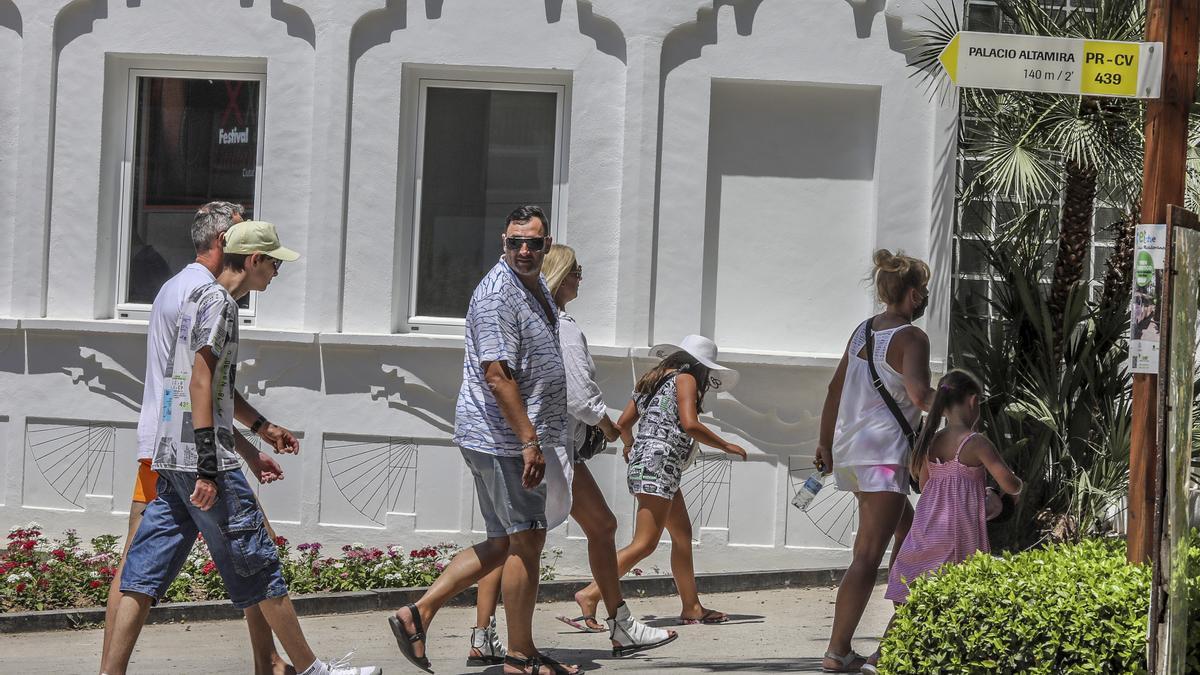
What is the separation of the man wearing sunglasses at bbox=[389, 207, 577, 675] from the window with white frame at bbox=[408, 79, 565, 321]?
156 inches

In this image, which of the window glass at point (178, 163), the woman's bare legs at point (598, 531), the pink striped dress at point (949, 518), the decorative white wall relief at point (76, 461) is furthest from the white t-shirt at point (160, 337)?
the window glass at point (178, 163)

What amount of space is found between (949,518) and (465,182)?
500cm

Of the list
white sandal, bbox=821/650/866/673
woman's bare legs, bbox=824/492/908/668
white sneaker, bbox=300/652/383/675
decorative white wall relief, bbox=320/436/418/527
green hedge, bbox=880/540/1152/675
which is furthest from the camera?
decorative white wall relief, bbox=320/436/418/527

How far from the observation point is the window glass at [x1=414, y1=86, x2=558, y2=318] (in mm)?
9945

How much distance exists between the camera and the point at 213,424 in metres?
5.28

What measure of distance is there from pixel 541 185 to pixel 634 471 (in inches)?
127

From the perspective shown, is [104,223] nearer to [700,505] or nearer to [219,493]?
[700,505]

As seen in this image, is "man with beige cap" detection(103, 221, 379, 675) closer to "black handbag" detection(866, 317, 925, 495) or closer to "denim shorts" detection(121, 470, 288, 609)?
"denim shorts" detection(121, 470, 288, 609)

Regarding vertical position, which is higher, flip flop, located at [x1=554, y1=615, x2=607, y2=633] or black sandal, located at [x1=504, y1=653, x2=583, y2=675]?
black sandal, located at [x1=504, y1=653, x2=583, y2=675]

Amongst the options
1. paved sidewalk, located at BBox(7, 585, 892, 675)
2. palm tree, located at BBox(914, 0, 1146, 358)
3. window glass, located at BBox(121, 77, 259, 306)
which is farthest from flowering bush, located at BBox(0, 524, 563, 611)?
palm tree, located at BBox(914, 0, 1146, 358)

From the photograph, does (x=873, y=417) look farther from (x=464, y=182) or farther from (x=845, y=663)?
(x=464, y=182)

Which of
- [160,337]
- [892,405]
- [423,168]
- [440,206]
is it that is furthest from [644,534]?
[423,168]

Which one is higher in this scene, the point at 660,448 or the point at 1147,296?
the point at 1147,296

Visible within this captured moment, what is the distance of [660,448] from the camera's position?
7.19m
